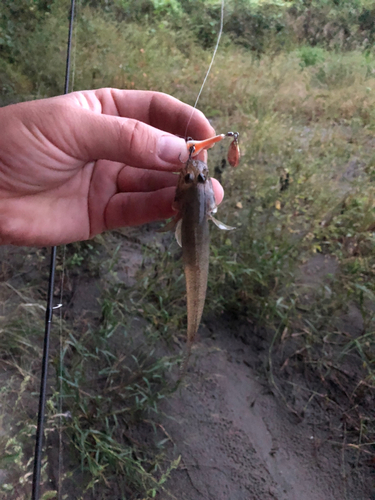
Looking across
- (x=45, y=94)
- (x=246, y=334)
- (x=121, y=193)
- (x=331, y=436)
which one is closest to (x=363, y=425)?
(x=331, y=436)

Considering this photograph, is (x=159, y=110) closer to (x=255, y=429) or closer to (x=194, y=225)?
(x=194, y=225)

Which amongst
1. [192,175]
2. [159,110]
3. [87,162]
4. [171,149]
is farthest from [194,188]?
[159,110]

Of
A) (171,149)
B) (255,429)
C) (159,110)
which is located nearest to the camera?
(171,149)

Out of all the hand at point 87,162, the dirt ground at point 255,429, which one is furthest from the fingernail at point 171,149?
the dirt ground at point 255,429

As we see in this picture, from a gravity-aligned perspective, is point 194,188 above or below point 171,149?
below

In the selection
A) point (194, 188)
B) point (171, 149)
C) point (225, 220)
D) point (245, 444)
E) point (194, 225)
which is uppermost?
point (171, 149)

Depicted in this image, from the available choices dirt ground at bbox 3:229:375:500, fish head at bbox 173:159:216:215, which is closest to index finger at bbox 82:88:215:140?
fish head at bbox 173:159:216:215

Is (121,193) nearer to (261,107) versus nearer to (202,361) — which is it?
(202,361)
